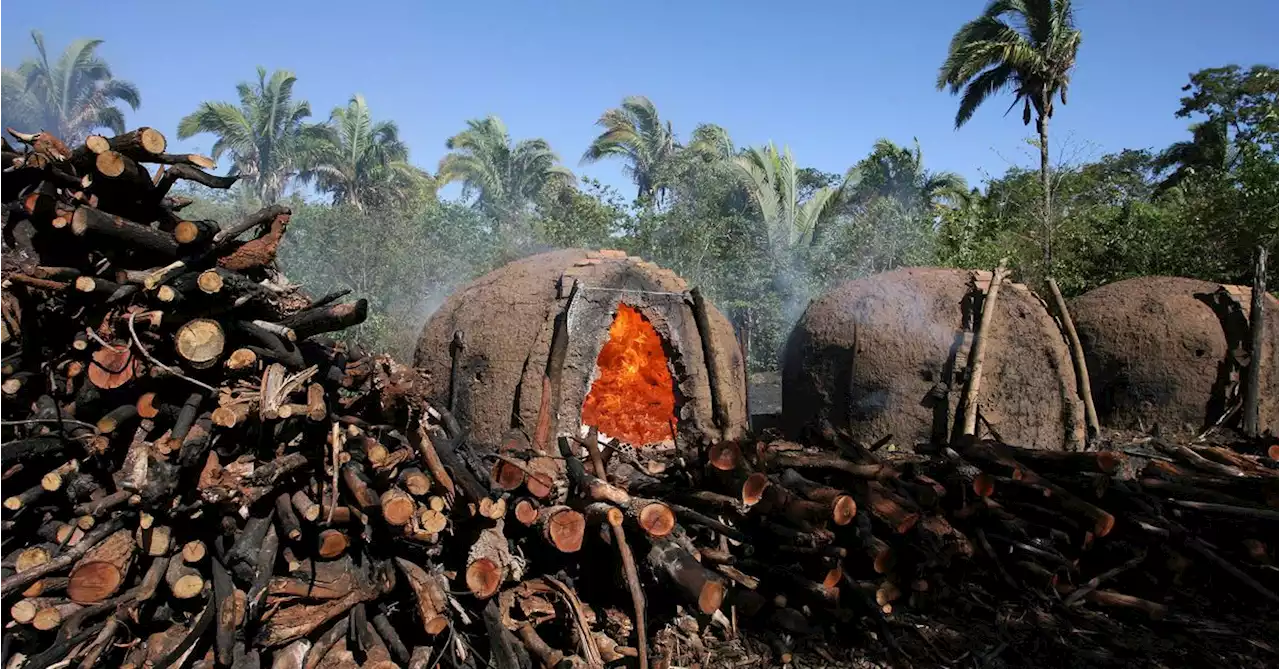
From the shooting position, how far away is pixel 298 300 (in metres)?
4.95

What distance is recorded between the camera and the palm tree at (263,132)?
2920 cm

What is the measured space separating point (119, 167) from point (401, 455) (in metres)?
2.09

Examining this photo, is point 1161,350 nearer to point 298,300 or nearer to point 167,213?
point 298,300

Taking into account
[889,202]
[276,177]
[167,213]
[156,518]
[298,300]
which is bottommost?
[156,518]

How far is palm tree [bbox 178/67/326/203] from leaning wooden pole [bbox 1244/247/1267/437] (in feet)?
94.4

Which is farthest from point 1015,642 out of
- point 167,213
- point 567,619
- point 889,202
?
point 889,202

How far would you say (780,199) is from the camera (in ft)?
87.3

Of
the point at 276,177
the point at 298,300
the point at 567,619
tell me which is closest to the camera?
the point at 567,619

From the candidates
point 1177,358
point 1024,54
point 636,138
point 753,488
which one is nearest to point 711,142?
point 636,138

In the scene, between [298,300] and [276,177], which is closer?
[298,300]

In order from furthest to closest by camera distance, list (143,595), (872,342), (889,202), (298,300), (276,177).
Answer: (276,177), (889,202), (872,342), (298,300), (143,595)

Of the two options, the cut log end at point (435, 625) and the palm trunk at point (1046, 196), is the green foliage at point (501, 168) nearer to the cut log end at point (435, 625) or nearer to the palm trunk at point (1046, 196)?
the palm trunk at point (1046, 196)

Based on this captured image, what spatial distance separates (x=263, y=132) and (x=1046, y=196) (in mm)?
26467

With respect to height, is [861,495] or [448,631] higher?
[861,495]
